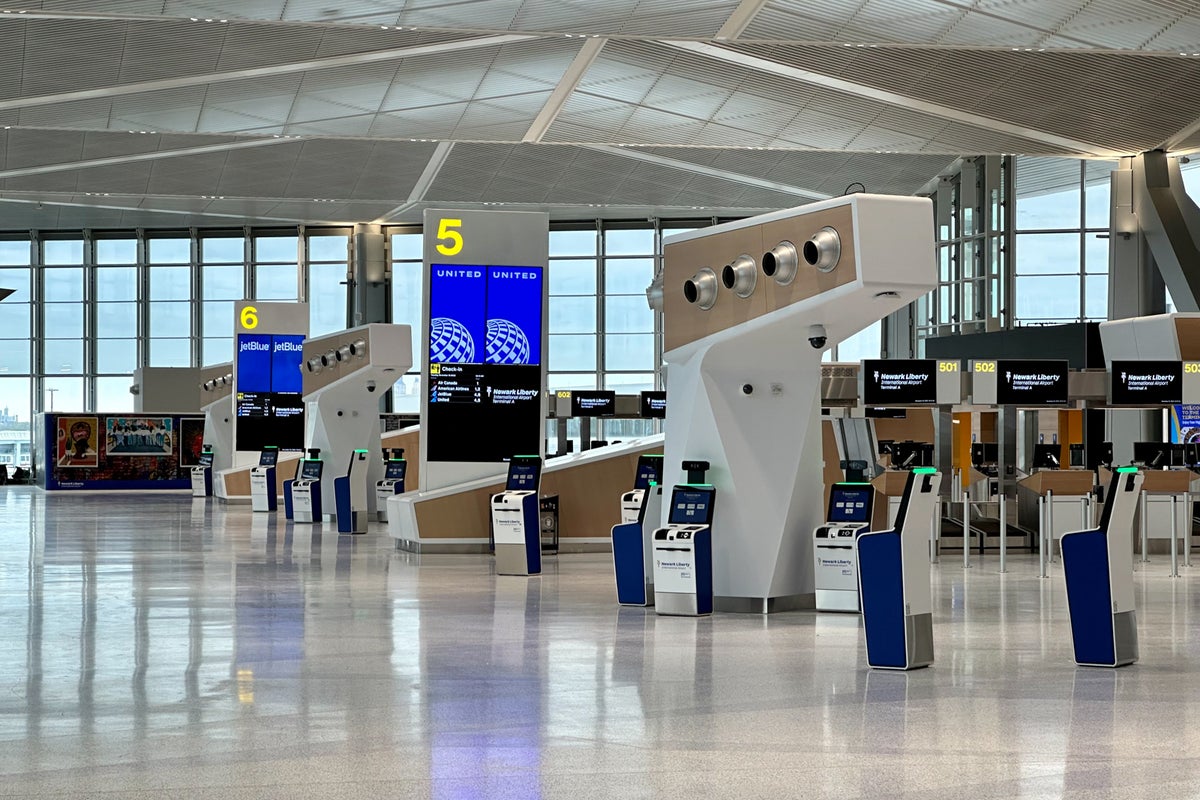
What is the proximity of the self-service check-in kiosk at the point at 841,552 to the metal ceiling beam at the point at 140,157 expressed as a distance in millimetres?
19098

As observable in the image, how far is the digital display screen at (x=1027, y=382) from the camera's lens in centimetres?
1702

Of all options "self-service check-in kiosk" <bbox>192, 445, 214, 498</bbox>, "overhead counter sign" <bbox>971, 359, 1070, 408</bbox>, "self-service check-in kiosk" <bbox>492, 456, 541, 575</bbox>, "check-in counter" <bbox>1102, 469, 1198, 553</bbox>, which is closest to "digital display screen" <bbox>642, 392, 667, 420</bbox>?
"overhead counter sign" <bbox>971, 359, 1070, 408</bbox>

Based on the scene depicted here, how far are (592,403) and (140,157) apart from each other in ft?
36.3

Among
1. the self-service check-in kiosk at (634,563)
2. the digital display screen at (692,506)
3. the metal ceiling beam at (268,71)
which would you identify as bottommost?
the self-service check-in kiosk at (634,563)

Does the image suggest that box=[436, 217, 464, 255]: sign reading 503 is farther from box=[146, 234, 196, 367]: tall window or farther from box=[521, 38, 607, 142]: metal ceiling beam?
box=[146, 234, 196, 367]: tall window

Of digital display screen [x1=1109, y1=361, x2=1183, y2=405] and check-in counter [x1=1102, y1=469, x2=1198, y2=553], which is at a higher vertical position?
digital display screen [x1=1109, y1=361, x2=1183, y2=405]

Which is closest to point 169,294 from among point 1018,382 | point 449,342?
point 449,342

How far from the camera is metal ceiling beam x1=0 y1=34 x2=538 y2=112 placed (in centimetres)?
2055

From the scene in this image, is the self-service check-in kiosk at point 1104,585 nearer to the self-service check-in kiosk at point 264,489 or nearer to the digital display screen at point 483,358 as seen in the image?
the digital display screen at point 483,358

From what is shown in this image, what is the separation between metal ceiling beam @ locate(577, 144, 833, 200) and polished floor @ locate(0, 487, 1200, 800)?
17799 mm

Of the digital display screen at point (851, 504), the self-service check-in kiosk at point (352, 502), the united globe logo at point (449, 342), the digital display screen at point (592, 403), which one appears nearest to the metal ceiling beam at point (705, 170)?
the digital display screen at point (592, 403)

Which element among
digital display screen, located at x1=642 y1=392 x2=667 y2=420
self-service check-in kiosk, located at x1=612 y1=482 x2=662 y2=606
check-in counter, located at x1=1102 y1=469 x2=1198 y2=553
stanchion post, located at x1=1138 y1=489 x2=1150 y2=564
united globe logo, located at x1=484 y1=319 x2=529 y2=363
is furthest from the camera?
digital display screen, located at x1=642 y1=392 x2=667 y2=420

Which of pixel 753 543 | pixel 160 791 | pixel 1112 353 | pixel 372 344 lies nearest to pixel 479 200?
pixel 372 344

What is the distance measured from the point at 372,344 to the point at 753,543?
11649mm
